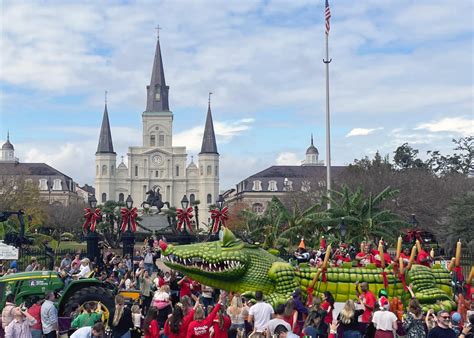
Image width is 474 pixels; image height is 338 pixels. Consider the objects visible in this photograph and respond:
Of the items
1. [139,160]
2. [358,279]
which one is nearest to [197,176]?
[139,160]

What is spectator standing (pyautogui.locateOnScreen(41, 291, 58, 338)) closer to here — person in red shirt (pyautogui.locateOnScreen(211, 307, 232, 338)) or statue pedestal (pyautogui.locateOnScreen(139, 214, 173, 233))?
person in red shirt (pyautogui.locateOnScreen(211, 307, 232, 338))

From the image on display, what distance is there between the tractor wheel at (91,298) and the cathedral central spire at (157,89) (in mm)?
112174

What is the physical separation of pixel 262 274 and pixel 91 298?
3536 millimetres

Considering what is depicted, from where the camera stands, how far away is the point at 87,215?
96.0ft

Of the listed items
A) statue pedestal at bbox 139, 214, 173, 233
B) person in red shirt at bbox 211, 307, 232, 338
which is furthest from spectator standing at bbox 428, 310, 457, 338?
statue pedestal at bbox 139, 214, 173, 233

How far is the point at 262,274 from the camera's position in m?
14.8

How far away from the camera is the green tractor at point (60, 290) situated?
570 inches

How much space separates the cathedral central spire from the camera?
→ 125375 millimetres

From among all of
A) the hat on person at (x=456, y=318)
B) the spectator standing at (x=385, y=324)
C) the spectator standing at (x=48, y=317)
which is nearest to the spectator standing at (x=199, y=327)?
the spectator standing at (x=385, y=324)

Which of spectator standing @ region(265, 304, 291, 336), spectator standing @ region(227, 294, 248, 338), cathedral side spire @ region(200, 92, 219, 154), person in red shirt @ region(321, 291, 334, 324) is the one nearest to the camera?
spectator standing @ region(265, 304, 291, 336)

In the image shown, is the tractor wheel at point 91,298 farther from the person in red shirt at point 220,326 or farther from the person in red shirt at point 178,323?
the person in red shirt at point 178,323

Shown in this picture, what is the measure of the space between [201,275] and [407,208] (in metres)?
37.9

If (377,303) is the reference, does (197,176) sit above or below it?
above

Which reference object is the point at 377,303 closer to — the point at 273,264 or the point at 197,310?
the point at 273,264
